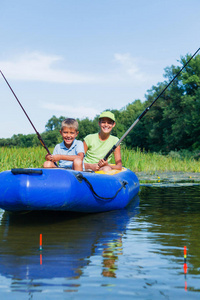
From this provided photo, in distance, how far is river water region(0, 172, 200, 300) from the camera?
2.55 m

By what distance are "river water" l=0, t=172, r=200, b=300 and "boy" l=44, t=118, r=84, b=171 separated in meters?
0.66

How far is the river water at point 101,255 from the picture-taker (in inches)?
100

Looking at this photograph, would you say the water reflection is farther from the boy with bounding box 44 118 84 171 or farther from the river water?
the boy with bounding box 44 118 84 171

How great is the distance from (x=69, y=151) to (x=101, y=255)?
2.45 metres

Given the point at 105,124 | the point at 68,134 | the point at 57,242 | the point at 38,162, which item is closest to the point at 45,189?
the point at 57,242

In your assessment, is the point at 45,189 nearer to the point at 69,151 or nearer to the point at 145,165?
the point at 69,151

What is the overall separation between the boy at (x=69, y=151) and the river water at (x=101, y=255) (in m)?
0.66

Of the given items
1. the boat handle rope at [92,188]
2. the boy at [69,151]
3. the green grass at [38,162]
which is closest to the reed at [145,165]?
the green grass at [38,162]

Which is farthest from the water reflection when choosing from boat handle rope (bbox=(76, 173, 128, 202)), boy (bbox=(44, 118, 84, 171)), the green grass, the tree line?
the tree line

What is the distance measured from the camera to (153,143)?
41.7 metres

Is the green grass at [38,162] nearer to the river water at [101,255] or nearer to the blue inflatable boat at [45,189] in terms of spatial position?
the river water at [101,255]

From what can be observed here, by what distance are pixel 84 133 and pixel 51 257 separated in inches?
2036

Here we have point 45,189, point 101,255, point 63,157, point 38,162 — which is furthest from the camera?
point 38,162

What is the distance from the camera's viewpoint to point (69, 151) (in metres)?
5.66
